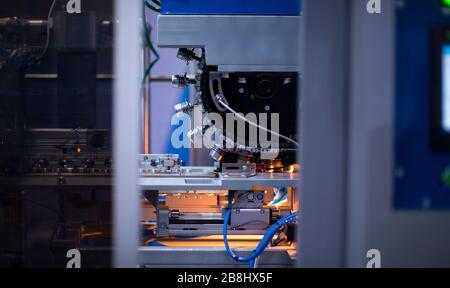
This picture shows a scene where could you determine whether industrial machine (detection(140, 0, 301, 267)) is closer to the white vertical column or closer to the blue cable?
the blue cable

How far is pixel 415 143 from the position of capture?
2.75 feet

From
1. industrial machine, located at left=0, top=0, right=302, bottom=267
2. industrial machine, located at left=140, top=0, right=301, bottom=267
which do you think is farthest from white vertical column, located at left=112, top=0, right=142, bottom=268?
industrial machine, located at left=140, top=0, right=301, bottom=267

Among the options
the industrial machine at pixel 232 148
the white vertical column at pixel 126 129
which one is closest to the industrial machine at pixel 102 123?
the industrial machine at pixel 232 148

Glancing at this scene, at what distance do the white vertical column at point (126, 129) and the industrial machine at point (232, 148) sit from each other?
2.08ft

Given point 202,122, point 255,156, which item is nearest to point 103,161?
point 202,122

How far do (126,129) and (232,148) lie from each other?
0.93 metres

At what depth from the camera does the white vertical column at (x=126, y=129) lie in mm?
839

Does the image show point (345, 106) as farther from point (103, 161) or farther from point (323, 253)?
point (103, 161)

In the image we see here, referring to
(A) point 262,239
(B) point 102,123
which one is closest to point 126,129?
(B) point 102,123

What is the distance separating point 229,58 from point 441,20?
78 cm

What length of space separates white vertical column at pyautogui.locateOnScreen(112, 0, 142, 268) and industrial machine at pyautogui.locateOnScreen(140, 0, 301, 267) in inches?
24.9

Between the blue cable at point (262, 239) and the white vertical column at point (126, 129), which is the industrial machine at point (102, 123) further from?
the white vertical column at point (126, 129)

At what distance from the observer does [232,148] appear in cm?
174

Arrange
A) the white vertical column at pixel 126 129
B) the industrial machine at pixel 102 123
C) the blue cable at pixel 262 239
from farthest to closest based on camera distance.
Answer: the blue cable at pixel 262 239 < the industrial machine at pixel 102 123 < the white vertical column at pixel 126 129
